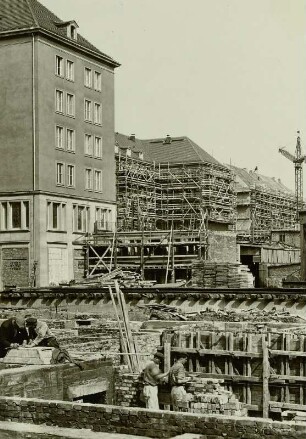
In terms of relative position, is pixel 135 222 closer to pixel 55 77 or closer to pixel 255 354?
pixel 55 77

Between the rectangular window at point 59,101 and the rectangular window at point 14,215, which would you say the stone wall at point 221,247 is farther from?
the rectangular window at point 59,101

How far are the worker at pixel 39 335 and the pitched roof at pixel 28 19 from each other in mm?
37827

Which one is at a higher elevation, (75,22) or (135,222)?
(75,22)

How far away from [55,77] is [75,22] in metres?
5.83

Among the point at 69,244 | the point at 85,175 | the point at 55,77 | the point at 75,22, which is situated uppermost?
the point at 75,22

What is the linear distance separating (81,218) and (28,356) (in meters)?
40.6

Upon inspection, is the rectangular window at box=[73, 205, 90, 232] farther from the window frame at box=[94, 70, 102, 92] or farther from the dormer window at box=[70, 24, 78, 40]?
the dormer window at box=[70, 24, 78, 40]

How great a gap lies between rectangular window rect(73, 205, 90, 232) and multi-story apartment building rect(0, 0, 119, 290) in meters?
0.08

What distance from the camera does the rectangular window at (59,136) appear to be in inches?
2205

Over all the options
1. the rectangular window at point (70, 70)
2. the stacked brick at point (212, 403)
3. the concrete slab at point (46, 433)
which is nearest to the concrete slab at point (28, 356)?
the stacked brick at point (212, 403)

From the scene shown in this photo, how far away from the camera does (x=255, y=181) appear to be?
107188mm

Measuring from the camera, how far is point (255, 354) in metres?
20.2

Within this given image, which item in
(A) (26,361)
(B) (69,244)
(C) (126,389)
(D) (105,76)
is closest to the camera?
(A) (26,361)

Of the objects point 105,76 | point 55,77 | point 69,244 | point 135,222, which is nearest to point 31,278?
point 69,244
